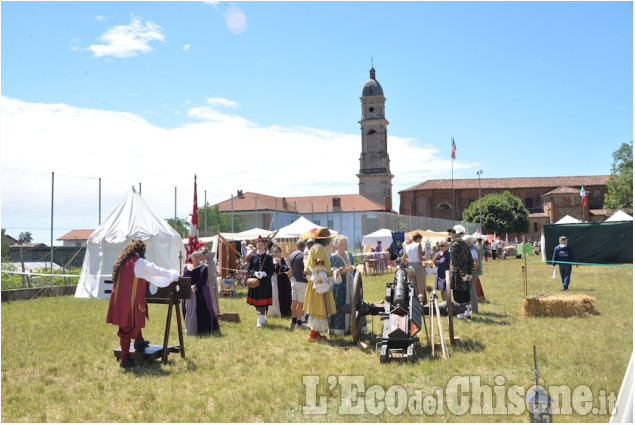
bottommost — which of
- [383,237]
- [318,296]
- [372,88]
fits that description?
[318,296]

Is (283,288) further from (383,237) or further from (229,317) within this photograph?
(383,237)

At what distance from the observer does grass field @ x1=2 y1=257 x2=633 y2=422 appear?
4.90 meters

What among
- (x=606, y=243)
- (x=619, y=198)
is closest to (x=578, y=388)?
(x=606, y=243)

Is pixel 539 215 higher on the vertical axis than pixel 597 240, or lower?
higher

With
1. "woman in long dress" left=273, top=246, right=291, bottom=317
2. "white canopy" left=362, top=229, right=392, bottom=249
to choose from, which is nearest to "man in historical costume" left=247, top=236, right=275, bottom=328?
"woman in long dress" left=273, top=246, right=291, bottom=317

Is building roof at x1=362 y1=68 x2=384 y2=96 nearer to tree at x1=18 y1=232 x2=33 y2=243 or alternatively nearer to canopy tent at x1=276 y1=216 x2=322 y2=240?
canopy tent at x1=276 y1=216 x2=322 y2=240

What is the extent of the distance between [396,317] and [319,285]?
1.37 m

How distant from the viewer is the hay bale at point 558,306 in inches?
384

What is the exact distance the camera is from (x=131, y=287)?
648cm

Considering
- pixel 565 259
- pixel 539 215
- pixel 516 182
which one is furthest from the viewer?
pixel 516 182

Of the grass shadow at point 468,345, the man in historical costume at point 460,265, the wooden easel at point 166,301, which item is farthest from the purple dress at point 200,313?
the man in historical costume at point 460,265

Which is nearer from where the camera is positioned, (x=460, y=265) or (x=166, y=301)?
(x=166, y=301)

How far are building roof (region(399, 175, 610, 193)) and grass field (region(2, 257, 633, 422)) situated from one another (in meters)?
72.5

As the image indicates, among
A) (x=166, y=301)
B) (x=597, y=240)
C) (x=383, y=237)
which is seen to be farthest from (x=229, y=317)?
(x=597, y=240)
